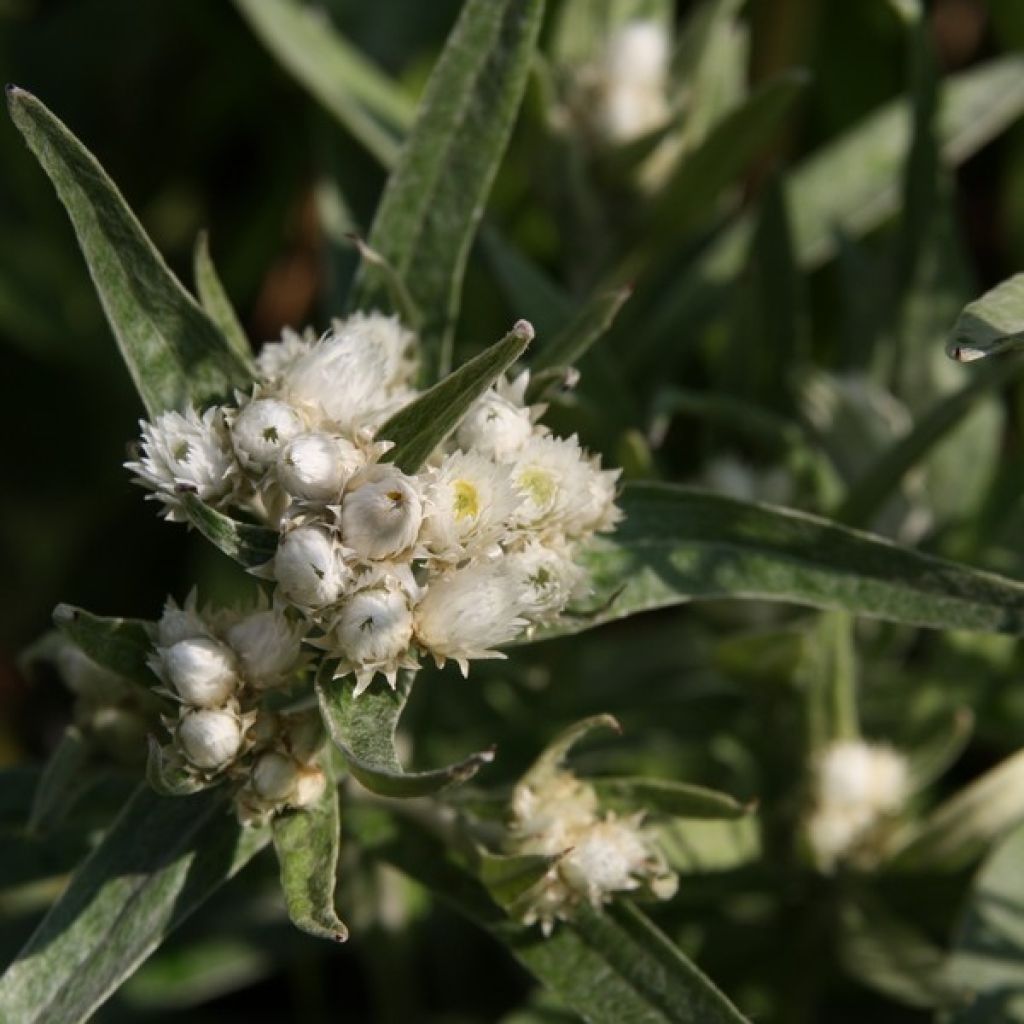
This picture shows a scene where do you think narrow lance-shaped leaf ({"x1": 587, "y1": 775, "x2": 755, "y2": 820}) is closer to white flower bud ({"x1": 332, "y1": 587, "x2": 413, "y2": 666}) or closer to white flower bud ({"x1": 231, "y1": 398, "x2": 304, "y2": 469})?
white flower bud ({"x1": 332, "y1": 587, "x2": 413, "y2": 666})

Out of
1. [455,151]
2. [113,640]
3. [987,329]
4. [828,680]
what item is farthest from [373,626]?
[828,680]

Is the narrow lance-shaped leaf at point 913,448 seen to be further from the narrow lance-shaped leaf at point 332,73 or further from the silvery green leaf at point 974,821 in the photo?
the narrow lance-shaped leaf at point 332,73

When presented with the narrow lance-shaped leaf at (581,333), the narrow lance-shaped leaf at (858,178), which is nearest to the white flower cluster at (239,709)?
the narrow lance-shaped leaf at (581,333)

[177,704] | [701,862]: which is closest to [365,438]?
[177,704]

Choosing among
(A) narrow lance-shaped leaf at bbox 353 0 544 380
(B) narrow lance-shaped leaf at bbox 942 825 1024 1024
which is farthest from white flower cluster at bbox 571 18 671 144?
(B) narrow lance-shaped leaf at bbox 942 825 1024 1024

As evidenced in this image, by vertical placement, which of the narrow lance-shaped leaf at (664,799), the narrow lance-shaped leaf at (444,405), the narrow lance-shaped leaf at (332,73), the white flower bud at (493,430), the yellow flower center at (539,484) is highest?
the narrow lance-shaped leaf at (332,73)

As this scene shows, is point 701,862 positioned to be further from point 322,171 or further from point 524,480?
point 322,171
